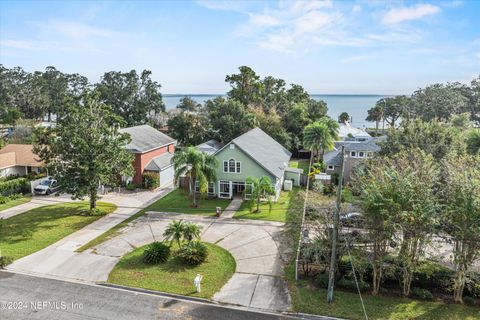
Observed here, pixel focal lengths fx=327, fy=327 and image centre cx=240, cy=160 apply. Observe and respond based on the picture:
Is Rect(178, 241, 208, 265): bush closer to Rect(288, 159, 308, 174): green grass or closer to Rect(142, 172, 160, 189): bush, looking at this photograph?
Rect(142, 172, 160, 189): bush

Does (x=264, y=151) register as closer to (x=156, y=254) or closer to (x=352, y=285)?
(x=156, y=254)

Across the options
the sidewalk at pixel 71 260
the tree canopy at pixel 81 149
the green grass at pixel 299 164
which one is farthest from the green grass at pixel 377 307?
the green grass at pixel 299 164

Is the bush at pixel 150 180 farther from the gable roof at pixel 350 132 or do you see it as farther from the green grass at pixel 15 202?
the gable roof at pixel 350 132

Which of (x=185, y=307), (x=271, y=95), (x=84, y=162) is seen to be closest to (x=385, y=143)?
(x=185, y=307)

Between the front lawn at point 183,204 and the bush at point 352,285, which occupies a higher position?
the front lawn at point 183,204

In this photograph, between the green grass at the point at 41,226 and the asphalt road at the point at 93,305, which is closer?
the asphalt road at the point at 93,305

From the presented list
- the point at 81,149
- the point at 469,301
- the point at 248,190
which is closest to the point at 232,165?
the point at 248,190

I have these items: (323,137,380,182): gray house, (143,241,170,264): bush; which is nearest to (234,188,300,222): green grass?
(143,241,170,264): bush
